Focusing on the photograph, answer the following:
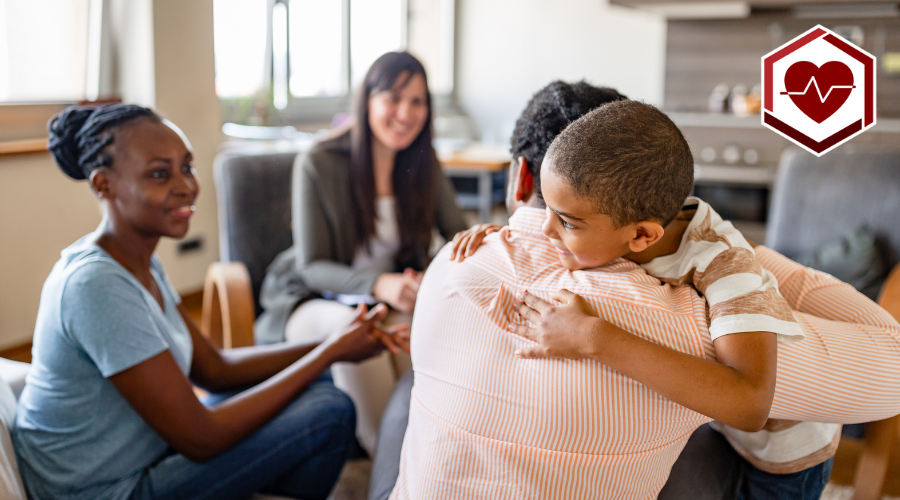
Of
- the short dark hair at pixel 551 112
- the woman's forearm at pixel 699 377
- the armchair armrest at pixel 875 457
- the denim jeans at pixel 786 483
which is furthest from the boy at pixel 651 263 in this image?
the armchair armrest at pixel 875 457

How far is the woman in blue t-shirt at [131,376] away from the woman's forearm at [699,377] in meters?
0.69

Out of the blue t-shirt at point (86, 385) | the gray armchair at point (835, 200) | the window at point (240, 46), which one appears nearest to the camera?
the blue t-shirt at point (86, 385)

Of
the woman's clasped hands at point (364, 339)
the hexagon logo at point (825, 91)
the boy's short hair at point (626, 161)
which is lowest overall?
the woman's clasped hands at point (364, 339)

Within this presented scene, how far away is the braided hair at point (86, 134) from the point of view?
1098mm

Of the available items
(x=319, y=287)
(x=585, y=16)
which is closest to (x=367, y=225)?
(x=319, y=287)

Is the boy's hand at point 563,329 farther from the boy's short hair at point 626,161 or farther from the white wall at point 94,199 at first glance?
the white wall at point 94,199

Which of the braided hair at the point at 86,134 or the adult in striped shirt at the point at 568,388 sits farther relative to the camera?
the braided hair at the point at 86,134

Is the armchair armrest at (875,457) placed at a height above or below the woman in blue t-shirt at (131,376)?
below

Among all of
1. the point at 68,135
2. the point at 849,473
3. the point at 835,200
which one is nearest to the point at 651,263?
the point at 68,135

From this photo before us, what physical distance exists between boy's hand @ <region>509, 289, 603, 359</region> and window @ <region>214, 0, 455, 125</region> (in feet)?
8.12

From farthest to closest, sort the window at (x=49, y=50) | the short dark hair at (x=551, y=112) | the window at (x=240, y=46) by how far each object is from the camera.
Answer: the window at (x=240, y=46), the window at (x=49, y=50), the short dark hair at (x=551, y=112)

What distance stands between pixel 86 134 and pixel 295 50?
289cm

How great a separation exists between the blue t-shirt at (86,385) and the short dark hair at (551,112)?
0.60 meters

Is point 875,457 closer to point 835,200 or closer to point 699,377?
point 699,377
